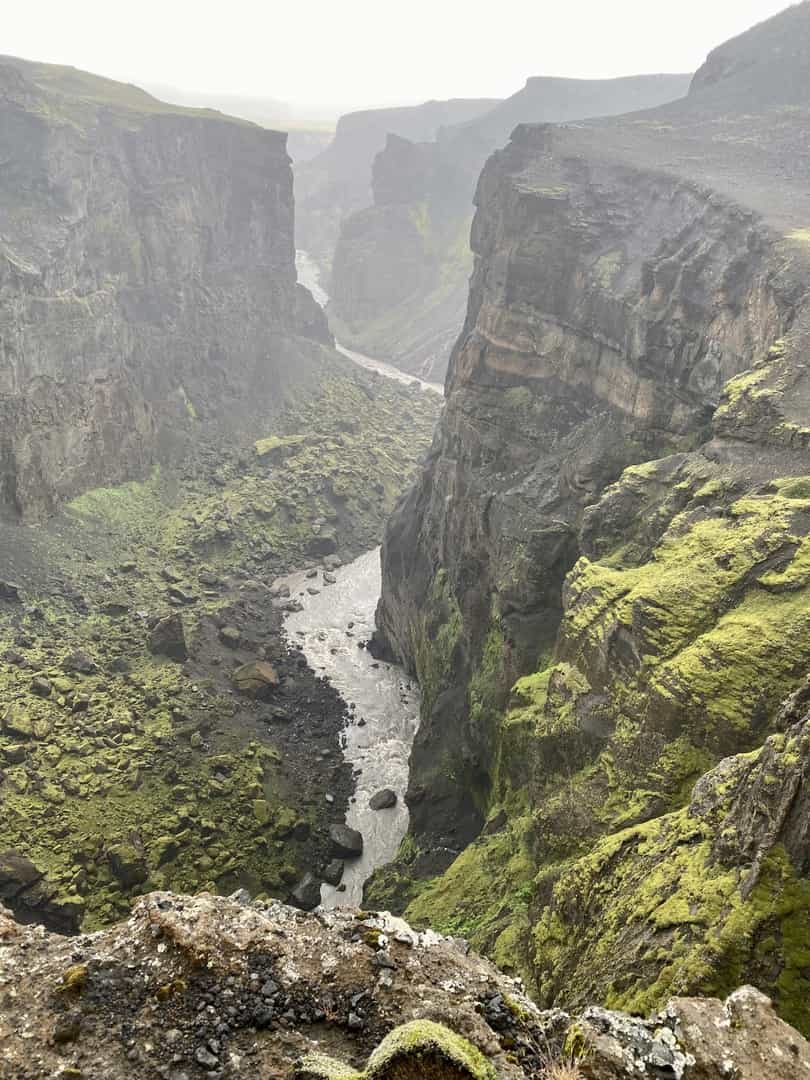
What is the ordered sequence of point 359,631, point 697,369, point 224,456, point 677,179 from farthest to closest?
point 224,456 → point 359,631 → point 677,179 → point 697,369

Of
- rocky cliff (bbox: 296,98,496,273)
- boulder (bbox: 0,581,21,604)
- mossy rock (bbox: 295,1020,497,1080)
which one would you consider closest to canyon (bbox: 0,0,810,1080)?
mossy rock (bbox: 295,1020,497,1080)

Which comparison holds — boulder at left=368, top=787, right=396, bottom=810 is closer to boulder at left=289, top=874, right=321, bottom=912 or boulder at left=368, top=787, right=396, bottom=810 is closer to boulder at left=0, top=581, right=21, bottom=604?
boulder at left=289, top=874, right=321, bottom=912

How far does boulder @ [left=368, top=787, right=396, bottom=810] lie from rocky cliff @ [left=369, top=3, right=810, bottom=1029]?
76.9 inches

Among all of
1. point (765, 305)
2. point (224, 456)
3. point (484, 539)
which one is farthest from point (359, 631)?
point (765, 305)

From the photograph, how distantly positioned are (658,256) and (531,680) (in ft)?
72.1

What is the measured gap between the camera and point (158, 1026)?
39.1 ft

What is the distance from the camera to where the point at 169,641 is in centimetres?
4375

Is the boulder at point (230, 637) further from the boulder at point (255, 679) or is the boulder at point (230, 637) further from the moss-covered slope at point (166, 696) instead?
the boulder at point (255, 679)

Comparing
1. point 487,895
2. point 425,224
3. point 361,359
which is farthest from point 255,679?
point 425,224

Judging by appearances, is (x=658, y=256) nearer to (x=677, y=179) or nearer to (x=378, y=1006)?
(x=677, y=179)

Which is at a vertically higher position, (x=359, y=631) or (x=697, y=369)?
(x=697, y=369)

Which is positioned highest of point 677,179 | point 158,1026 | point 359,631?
point 677,179

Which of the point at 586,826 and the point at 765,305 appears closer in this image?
the point at 586,826

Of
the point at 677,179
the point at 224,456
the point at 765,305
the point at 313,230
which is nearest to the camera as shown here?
the point at 765,305
